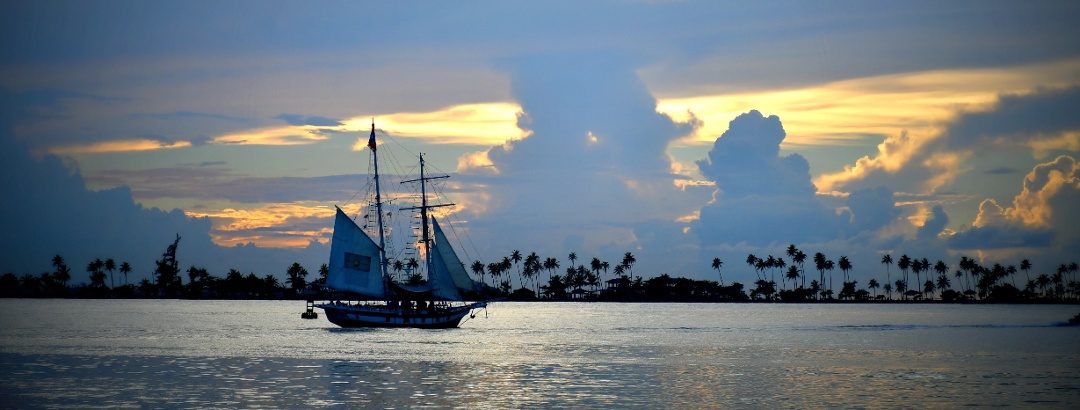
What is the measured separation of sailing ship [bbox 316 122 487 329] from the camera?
315ft

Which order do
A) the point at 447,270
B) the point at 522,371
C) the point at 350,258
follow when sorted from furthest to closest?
the point at 447,270 < the point at 350,258 < the point at 522,371

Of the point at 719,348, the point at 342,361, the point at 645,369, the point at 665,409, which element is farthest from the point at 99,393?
the point at 719,348

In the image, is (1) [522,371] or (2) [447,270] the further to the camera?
(2) [447,270]

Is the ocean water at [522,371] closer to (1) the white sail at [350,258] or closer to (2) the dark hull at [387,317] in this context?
(1) the white sail at [350,258]

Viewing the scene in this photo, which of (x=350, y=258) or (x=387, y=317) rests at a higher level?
(x=350, y=258)

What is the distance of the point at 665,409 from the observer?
137ft

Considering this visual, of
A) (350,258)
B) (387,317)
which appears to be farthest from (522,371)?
(387,317)

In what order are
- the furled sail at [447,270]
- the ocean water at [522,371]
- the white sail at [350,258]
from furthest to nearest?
1. the furled sail at [447,270]
2. the white sail at [350,258]
3. the ocean water at [522,371]

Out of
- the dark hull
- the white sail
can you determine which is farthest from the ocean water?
the dark hull

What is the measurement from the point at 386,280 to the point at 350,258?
494cm

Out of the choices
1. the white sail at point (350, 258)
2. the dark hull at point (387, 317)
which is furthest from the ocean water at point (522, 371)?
the dark hull at point (387, 317)

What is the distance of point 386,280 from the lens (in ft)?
327

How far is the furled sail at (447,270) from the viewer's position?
326ft

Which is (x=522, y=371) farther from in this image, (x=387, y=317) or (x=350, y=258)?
(x=387, y=317)
